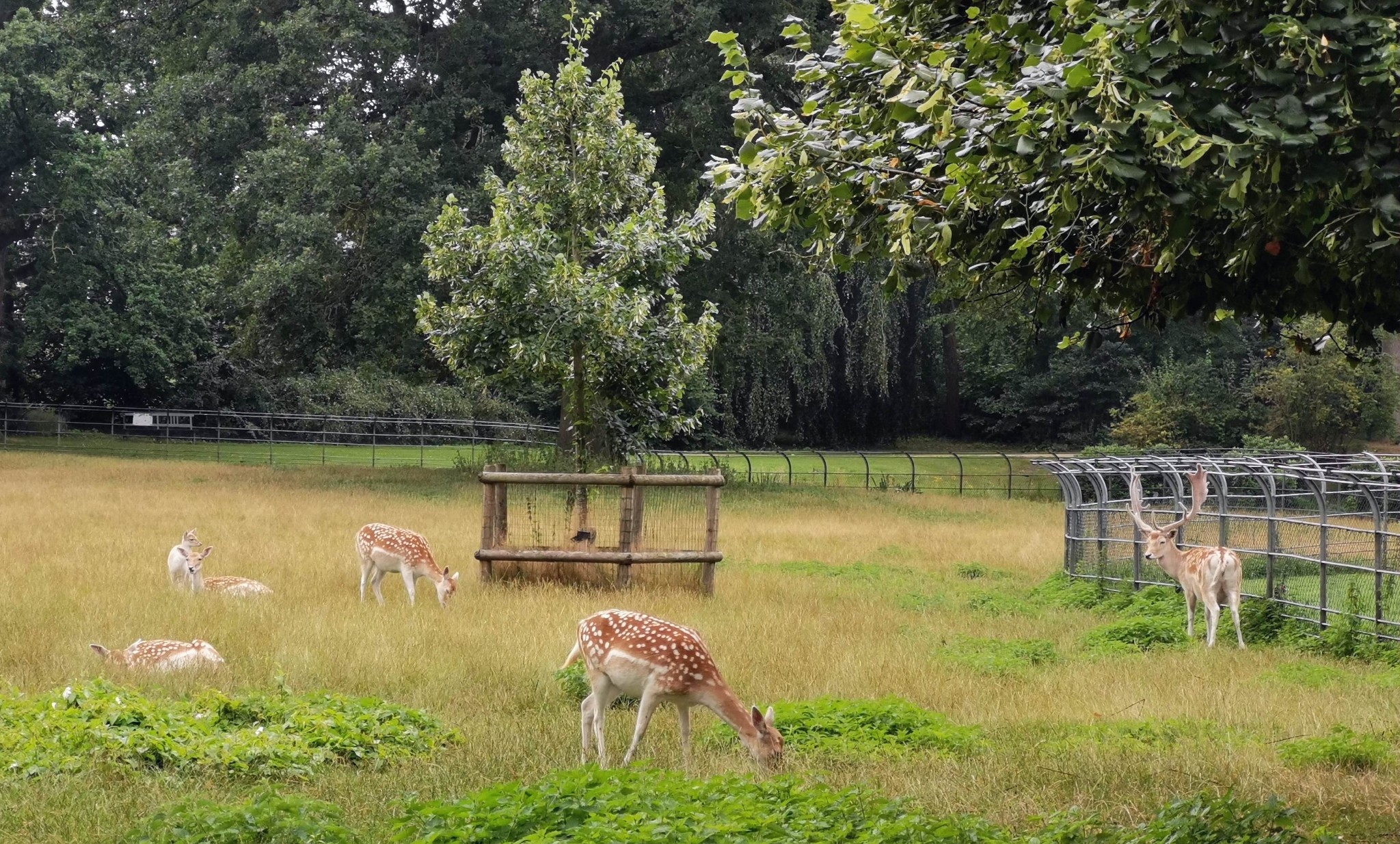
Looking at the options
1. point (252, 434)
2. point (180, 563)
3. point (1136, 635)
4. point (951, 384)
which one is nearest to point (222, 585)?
point (180, 563)

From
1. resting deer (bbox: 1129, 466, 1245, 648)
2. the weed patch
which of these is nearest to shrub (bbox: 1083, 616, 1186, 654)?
resting deer (bbox: 1129, 466, 1245, 648)

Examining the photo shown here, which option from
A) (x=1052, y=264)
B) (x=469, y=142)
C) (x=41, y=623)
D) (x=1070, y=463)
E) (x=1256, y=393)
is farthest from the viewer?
(x=1256, y=393)

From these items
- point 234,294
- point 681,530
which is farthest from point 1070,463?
point 234,294

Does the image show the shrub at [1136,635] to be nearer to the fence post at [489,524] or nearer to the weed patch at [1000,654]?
the weed patch at [1000,654]

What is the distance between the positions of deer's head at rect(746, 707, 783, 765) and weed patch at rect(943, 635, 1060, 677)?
15.0ft

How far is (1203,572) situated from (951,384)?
4577 cm

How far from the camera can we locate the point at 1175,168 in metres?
5.64

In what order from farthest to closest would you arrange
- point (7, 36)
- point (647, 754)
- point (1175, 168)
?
point (7, 36) → point (647, 754) → point (1175, 168)

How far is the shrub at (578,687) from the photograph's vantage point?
10977 millimetres

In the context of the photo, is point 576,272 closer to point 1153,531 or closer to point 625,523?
point 625,523

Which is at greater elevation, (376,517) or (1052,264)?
(1052,264)

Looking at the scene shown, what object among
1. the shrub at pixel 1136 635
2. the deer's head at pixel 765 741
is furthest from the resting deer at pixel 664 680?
the shrub at pixel 1136 635

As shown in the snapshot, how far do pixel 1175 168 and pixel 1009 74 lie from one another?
1000 mm

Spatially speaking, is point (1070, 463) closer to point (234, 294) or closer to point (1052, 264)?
point (1052, 264)
